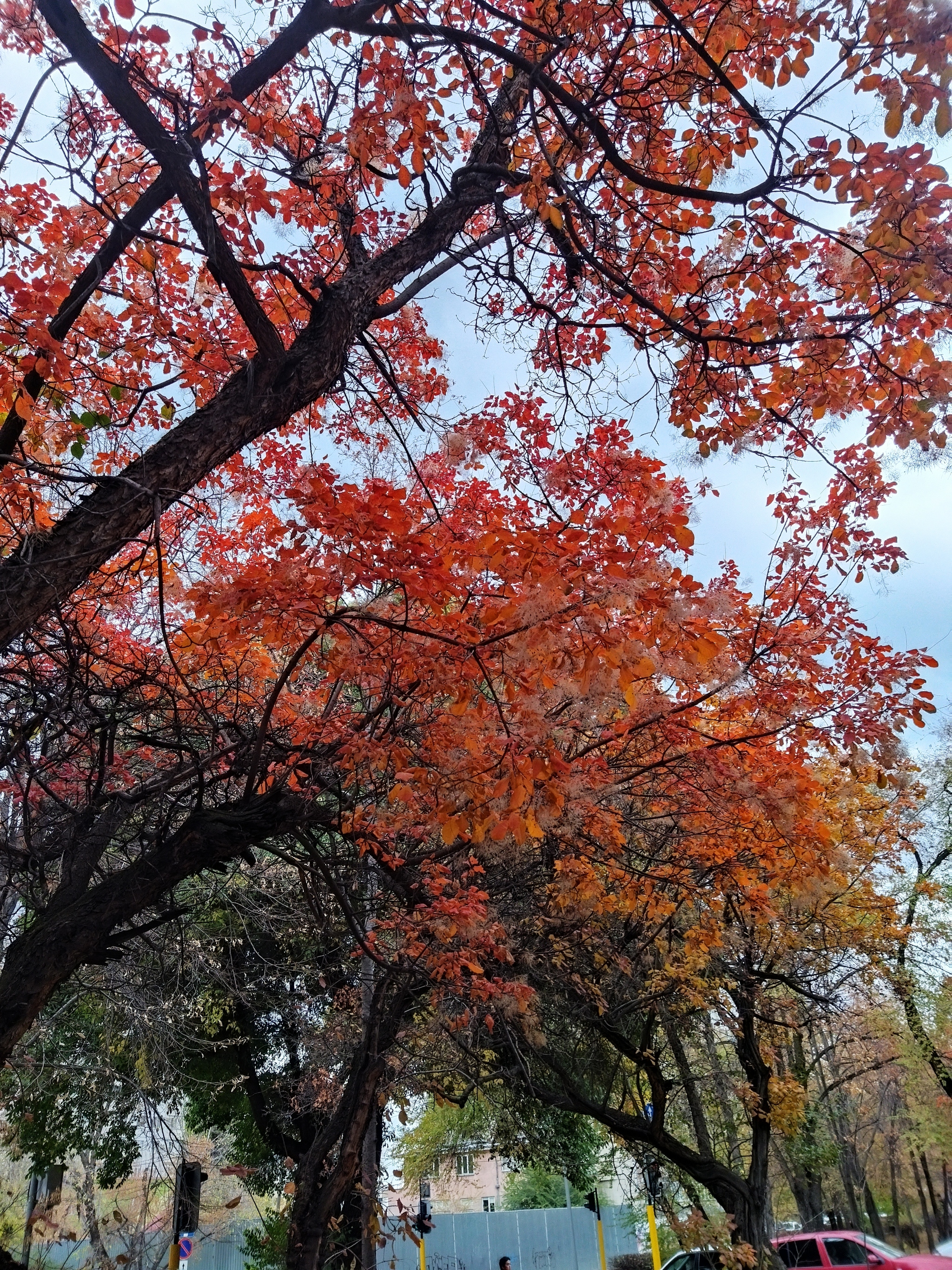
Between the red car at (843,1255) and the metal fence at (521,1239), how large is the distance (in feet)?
20.5

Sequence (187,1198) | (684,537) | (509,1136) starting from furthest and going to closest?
(509,1136) → (187,1198) → (684,537)

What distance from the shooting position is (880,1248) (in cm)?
1297

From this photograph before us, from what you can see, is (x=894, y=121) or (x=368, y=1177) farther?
(x=368, y=1177)

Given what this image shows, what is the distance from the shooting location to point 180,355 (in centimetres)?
495

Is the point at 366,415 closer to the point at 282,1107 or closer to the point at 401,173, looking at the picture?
the point at 401,173

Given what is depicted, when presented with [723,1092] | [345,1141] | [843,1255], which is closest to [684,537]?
[345,1141]

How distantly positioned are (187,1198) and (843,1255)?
1122cm

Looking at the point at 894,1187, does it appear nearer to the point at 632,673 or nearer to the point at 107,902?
the point at 107,902

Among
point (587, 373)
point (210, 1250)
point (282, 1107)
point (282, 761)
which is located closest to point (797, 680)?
point (587, 373)

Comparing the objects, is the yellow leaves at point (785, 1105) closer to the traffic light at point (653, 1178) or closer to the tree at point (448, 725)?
the traffic light at point (653, 1178)

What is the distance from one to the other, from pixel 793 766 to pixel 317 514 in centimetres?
385

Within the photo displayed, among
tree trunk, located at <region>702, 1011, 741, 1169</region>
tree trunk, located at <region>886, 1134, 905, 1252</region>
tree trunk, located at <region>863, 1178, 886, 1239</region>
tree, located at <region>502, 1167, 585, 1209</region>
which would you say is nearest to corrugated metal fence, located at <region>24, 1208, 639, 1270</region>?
tree, located at <region>502, 1167, 585, 1209</region>

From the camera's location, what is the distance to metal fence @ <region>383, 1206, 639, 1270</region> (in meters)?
17.9

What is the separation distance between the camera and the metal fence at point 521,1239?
704 inches
